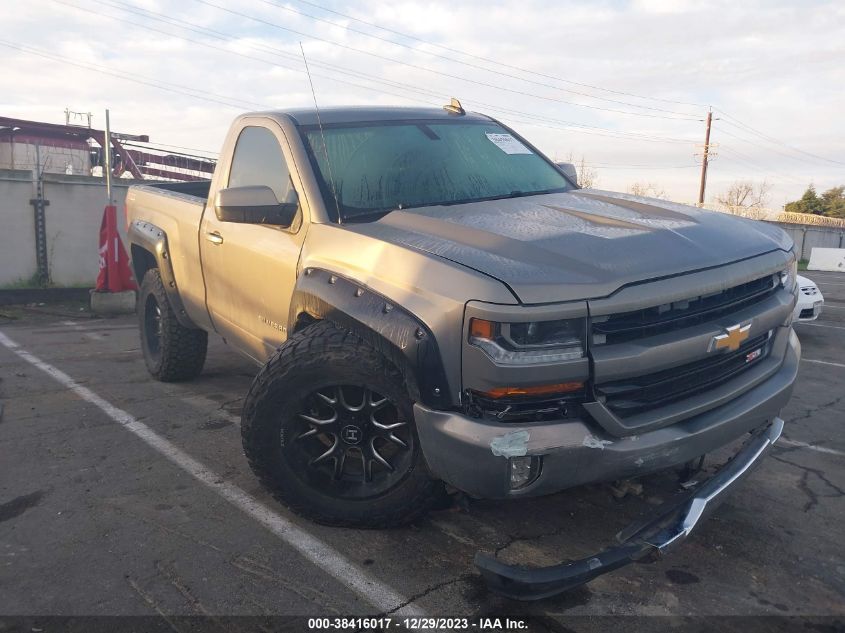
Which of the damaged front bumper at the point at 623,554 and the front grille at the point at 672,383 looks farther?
the front grille at the point at 672,383

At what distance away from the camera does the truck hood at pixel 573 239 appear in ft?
8.25

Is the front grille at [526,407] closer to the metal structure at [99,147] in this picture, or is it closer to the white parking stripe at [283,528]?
the white parking stripe at [283,528]

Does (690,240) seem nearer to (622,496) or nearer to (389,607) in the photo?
(622,496)

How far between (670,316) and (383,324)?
107cm

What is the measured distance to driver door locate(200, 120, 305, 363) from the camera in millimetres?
3604

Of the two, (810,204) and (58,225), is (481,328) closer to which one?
(58,225)

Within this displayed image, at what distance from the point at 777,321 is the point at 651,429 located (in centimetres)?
99

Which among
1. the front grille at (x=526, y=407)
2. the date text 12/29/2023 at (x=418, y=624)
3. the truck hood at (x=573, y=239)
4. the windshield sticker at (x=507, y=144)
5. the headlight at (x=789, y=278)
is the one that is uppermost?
the windshield sticker at (x=507, y=144)

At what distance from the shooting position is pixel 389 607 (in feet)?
8.63

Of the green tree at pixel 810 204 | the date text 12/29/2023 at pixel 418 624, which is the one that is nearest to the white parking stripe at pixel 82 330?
the date text 12/29/2023 at pixel 418 624

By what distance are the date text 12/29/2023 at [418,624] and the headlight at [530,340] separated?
0.95 metres

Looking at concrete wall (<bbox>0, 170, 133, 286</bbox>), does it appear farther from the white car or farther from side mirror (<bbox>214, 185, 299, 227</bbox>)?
the white car

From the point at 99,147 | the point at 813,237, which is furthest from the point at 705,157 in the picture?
the point at 99,147

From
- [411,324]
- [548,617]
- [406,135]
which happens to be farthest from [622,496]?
[406,135]
